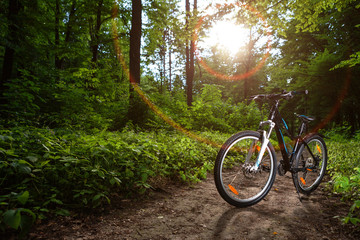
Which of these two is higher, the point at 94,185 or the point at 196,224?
the point at 94,185

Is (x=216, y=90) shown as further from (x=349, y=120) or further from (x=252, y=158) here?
(x=252, y=158)

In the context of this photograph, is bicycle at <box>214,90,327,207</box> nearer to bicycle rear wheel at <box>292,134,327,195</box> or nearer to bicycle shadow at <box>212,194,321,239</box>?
bicycle rear wheel at <box>292,134,327,195</box>

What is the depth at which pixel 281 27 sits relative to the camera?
638 centimetres

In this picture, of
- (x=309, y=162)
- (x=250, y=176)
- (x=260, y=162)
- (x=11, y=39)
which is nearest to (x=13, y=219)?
(x=250, y=176)

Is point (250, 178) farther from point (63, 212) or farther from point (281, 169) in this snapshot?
point (63, 212)

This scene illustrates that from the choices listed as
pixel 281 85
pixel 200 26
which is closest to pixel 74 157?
pixel 200 26

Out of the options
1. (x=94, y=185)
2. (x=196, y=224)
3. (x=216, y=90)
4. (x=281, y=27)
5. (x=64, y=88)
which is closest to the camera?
(x=196, y=224)

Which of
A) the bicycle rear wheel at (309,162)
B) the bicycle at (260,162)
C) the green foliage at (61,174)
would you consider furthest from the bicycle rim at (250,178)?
the green foliage at (61,174)

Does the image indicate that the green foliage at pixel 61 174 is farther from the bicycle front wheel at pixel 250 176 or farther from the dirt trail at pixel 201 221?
the bicycle front wheel at pixel 250 176

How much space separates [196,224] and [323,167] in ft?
9.20

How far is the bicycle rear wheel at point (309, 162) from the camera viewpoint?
10.4 ft

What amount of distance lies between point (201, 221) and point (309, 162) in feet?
7.84

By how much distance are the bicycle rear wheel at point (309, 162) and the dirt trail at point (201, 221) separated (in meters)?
0.31

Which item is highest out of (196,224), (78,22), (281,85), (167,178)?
(78,22)
